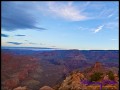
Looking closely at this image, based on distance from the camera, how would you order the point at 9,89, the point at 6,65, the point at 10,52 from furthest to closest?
the point at 10,52 → the point at 6,65 → the point at 9,89

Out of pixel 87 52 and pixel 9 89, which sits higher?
pixel 87 52

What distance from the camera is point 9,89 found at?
63.1m

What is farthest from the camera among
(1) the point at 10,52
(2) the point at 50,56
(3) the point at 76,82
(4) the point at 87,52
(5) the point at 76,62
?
(2) the point at 50,56

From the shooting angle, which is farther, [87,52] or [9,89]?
[87,52]

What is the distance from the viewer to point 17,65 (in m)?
95.8

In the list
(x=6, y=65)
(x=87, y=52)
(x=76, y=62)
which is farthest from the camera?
(x=87, y=52)

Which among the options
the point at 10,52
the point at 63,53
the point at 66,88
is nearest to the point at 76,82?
the point at 66,88

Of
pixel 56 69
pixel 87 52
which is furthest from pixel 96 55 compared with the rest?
pixel 56 69

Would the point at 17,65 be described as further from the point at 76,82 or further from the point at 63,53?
the point at 76,82

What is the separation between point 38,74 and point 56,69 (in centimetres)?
877

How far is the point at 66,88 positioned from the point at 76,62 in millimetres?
83996

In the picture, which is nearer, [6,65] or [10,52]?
[6,65]

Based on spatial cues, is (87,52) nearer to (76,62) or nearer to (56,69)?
(76,62)

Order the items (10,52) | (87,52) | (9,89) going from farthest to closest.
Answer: (87,52)
(10,52)
(9,89)
